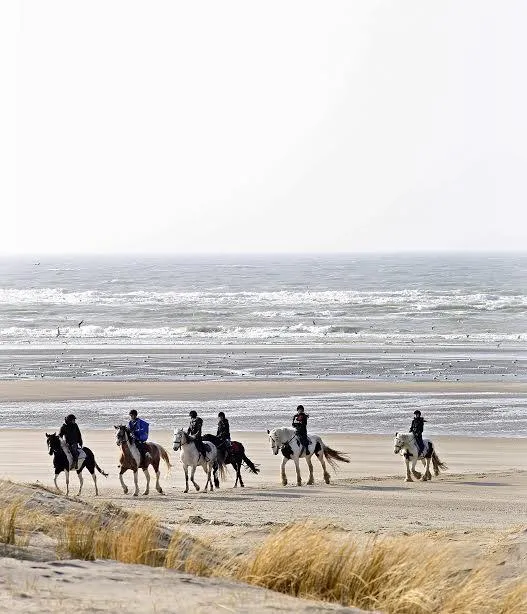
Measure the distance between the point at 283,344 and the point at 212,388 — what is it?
68.3 feet

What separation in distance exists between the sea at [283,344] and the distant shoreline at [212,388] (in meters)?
1.19

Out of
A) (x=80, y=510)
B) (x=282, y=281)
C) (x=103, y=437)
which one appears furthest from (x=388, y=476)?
(x=282, y=281)

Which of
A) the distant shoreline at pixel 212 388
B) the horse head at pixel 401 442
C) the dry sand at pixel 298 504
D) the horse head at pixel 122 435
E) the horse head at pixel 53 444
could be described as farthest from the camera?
the distant shoreline at pixel 212 388

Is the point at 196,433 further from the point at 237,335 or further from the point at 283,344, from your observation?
the point at 237,335

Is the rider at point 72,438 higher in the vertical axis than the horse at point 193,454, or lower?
higher

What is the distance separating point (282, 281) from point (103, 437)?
108 metres

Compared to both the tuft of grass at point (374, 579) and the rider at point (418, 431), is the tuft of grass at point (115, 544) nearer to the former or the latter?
the tuft of grass at point (374, 579)

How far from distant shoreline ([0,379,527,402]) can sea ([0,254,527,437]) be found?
1187 mm

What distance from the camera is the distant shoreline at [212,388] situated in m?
36.4

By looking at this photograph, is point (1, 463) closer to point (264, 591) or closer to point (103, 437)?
point (103, 437)

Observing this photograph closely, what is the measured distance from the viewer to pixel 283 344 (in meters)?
58.8

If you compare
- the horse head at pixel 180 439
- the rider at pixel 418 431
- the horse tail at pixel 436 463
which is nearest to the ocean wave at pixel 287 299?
the horse tail at pixel 436 463

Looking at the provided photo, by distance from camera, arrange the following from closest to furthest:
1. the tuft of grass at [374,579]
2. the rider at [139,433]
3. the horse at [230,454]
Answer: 1. the tuft of grass at [374,579]
2. the rider at [139,433]
3. the horse at [230,454]

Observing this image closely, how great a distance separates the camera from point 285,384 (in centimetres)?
3912
